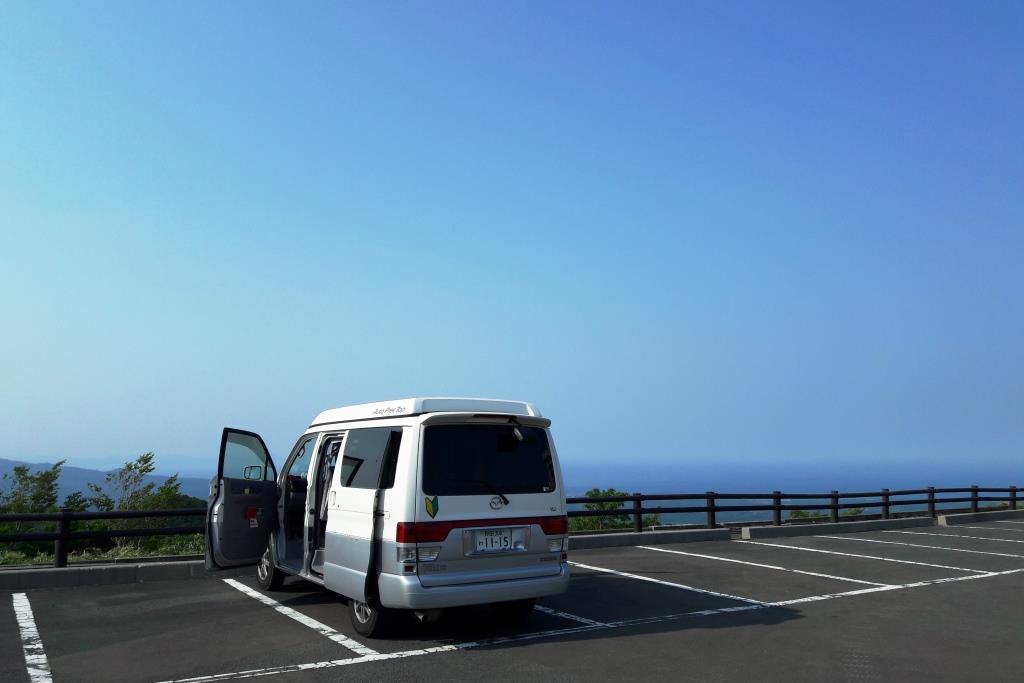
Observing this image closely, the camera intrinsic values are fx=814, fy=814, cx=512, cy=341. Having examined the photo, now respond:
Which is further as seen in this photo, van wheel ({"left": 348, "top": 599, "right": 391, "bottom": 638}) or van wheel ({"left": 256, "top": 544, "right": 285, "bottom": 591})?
van wheel ({"left": 256, "top": 544, "right": 285, "bottom": 591})

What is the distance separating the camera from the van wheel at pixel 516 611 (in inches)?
298

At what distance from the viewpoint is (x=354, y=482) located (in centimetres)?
736

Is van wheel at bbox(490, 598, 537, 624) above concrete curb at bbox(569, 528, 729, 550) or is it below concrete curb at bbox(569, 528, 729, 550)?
below

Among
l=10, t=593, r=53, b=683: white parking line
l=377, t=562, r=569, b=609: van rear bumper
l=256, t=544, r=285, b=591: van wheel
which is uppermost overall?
l=377, t=562, r=569, b=609: van rear bumper

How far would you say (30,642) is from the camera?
696 centimetres

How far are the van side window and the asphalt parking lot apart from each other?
133 centimetres

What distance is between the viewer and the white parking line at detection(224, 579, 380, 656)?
6.61m

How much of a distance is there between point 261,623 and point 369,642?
1.42 metres

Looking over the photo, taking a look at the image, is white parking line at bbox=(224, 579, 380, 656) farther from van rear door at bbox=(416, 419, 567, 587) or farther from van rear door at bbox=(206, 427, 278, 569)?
van rear door at bbox=(416, 419, 567, 587)

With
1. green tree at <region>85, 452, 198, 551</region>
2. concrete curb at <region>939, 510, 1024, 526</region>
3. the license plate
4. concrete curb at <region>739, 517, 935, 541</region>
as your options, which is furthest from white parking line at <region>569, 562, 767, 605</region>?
green tree at <region>85, 452, 198, 551</region>

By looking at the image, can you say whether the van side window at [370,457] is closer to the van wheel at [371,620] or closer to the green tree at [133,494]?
the van wheel at [371,620]

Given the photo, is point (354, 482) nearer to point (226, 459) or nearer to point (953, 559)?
point (226, 459)

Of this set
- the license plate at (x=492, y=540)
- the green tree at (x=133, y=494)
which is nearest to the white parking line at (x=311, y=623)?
the license plate at (x=492, y=540)

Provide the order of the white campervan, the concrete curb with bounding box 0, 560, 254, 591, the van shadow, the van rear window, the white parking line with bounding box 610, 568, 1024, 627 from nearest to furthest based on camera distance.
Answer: the white campervan < the van rear window < the van shadow < the white parking line with bounding box 610, 568, 1024, 627 < the concrete curb with bounding box 0, 560, 254, 591
